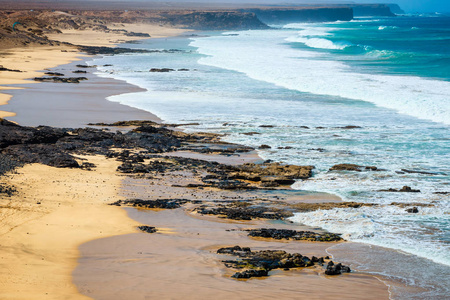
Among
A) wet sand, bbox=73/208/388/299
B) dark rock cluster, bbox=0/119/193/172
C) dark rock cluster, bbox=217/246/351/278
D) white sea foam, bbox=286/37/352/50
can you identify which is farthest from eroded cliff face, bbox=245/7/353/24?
dark rock cluster, bbox=217/246/351/278

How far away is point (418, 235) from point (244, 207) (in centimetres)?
333

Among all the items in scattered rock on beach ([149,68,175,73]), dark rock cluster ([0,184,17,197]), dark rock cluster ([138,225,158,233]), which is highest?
scattered rock on beach ([149,68,175,73])

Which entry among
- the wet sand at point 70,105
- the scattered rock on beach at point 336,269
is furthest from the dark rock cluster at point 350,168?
the wet sand at point 70,105

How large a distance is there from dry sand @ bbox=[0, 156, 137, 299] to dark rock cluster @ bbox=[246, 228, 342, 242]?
7.27 ft

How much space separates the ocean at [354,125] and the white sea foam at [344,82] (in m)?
0.06

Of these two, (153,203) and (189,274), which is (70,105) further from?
(189,274)

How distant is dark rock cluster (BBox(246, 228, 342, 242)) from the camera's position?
9297 millimetres

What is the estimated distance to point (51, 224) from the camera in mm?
9578

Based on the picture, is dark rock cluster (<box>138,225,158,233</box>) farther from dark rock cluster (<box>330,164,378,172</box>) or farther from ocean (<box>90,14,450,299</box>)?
dark rock cluster (<box>330,164,378,172</box>)

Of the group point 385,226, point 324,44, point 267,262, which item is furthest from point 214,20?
point 267,262

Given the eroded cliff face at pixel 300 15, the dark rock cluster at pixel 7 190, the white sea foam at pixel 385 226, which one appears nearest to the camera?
the white sea foam at pixel 385 226

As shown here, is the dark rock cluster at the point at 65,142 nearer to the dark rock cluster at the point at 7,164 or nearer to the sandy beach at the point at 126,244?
the dark rock cluster at the point at 7,164

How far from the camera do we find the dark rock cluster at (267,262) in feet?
25.4

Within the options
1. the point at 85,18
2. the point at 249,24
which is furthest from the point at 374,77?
the point at 249,24
